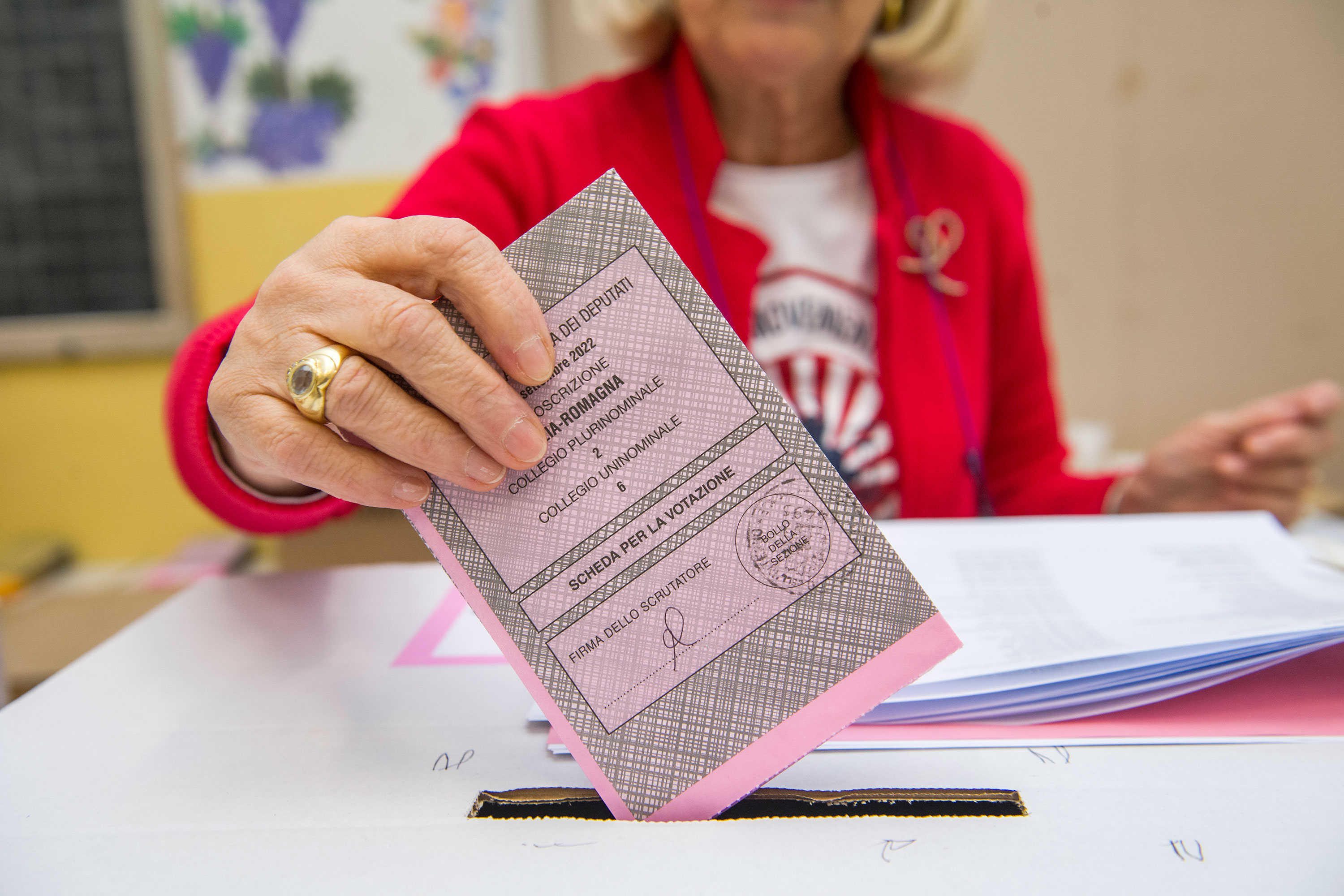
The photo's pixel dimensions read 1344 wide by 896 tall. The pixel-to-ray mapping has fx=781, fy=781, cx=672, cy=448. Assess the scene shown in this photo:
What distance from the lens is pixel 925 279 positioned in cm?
92

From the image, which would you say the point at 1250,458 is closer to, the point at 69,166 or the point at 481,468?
the point at 481,468

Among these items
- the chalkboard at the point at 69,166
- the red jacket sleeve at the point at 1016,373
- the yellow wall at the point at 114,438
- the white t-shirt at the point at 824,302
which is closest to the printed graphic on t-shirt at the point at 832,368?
the white t-shirt at the point at 824,302

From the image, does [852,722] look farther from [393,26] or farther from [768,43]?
[393,26]

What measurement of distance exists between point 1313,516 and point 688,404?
4.29 feet

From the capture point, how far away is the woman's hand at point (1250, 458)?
0.67 m

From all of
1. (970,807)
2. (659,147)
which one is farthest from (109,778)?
(659,147)

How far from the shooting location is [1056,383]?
1.67 meters

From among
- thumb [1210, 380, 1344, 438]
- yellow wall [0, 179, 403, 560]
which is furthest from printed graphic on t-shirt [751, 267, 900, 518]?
yellow wall [0, 179, 403, 560]

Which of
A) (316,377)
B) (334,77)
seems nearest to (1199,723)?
(316,377)

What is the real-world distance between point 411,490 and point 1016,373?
897 millimetres

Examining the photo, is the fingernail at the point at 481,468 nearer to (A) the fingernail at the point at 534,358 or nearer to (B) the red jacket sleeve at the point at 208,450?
(A) the fingernail at the point at 534,358

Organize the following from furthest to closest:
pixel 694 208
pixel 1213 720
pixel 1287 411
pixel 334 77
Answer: pixel 334 77, pixel 694 208, pixel 1287 411, pixel 1213 720
